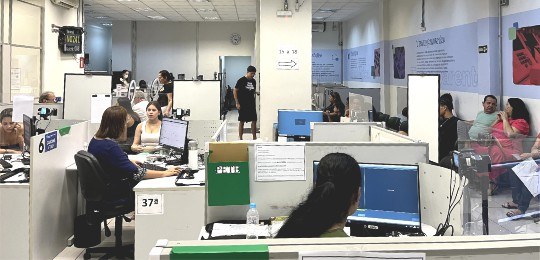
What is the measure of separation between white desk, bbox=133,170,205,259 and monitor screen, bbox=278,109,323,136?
2.39 metres

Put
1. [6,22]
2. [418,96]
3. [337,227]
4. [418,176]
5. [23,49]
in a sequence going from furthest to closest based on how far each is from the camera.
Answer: [23,49] < [6,22] < [418,96] < [418,176] < [337,227]

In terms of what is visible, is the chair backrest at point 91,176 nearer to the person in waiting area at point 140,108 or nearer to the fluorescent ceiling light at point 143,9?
the person in waiting area at point 140,108

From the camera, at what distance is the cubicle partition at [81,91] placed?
671cm

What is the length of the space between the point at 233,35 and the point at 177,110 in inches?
457

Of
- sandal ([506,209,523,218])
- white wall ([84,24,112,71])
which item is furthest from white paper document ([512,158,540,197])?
white wall ([84,24,112,71])

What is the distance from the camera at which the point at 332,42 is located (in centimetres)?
1652

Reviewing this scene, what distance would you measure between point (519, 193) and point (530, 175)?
826 mm

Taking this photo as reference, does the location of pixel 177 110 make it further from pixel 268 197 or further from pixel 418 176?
pixel 418 176

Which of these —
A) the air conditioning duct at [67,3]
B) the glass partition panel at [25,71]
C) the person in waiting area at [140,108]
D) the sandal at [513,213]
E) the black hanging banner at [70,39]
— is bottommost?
the sandal at [513,213]

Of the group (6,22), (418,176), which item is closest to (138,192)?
(418,176)

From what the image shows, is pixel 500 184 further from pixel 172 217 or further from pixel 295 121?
pixel 172 217

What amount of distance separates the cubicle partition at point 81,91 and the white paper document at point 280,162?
15.0ft

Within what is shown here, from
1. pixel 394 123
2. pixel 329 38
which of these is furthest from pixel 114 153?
pixel 329 38

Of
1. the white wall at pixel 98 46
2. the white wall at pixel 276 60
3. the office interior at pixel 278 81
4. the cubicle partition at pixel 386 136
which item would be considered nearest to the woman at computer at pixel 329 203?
the office interior at pixel 278 81
